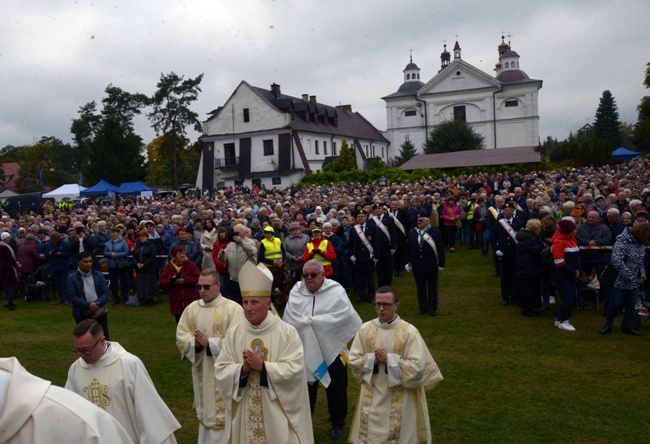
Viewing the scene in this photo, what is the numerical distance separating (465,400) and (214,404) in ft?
10.5

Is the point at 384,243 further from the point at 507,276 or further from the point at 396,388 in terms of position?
the point at 396,388

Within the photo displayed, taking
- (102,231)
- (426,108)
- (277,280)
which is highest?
(426,108)

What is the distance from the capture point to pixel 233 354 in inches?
201

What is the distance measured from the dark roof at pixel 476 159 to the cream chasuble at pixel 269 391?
129ft

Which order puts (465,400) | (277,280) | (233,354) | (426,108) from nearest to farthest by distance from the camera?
(233,354), (465,400), (277,280), (426,108)

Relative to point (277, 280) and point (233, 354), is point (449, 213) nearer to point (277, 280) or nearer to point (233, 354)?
point (277, 280)

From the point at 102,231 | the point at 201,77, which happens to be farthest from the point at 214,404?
the point at 201,77

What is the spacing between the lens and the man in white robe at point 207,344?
19.5ft

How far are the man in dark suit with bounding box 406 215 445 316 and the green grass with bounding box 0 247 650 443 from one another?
0.36 m

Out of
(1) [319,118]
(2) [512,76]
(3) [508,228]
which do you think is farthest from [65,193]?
(2) [512,76]

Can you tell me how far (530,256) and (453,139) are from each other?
49893mm

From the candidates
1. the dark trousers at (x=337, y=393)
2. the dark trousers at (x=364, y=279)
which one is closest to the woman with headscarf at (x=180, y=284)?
the dark trousers at (x=337, y=393)

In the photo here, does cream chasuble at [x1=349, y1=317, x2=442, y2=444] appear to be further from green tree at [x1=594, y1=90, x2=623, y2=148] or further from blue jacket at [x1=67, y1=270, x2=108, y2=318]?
green tree at [x1=594, y1=90, x2=623, y2=148]

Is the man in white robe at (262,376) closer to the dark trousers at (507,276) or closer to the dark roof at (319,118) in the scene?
the dark trousers at (507,276)
